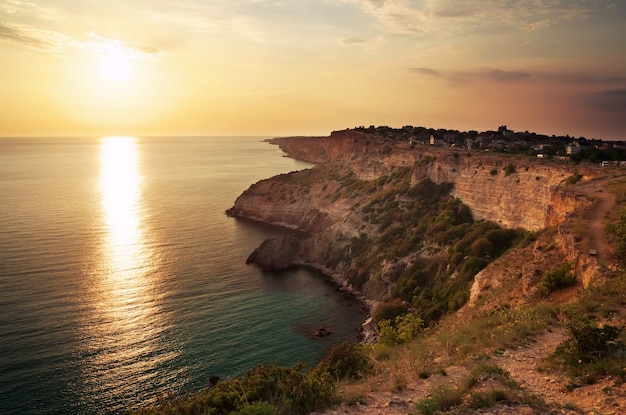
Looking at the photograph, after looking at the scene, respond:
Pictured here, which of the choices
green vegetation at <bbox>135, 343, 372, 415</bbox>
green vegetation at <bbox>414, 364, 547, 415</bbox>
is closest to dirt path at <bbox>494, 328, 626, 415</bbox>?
green vegetation at <bbox>414, 364, 547, 415</bbox>

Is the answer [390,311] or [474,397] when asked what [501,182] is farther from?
[474,397]

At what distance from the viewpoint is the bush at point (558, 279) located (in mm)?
25891

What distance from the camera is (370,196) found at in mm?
92000

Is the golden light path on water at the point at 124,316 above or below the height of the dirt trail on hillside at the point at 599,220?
below

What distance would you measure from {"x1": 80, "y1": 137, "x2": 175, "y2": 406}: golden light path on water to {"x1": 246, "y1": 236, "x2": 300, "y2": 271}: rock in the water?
18533 millimetres

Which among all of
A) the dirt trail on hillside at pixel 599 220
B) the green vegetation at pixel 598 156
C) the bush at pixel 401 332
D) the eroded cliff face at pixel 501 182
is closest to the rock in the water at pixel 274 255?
the eroded cliff face at pixel 501 182

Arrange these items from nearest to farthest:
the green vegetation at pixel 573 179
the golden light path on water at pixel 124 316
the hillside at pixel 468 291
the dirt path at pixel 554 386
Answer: the dirt path at pixel 554 386
the hillside at pixel 468 291
the golden light path on water at pixel 124 316
the green vegetation at pixel 573 179

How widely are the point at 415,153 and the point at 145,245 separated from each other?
6345cm

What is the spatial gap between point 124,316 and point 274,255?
3057 cm

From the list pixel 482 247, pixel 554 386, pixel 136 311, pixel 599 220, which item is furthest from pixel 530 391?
pixel 136 311

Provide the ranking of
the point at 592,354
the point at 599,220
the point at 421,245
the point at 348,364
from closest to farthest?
1. the point at 592,354
2. the point at 348,364
3. the point at 599,220
4. the point at 421,245

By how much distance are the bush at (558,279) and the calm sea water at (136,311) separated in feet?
88.8

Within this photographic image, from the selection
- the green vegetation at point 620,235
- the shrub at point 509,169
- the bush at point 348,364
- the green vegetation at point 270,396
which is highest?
the shrub at point 509,169

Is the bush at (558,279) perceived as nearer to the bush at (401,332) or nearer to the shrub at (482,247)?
the bush at (401,332)
